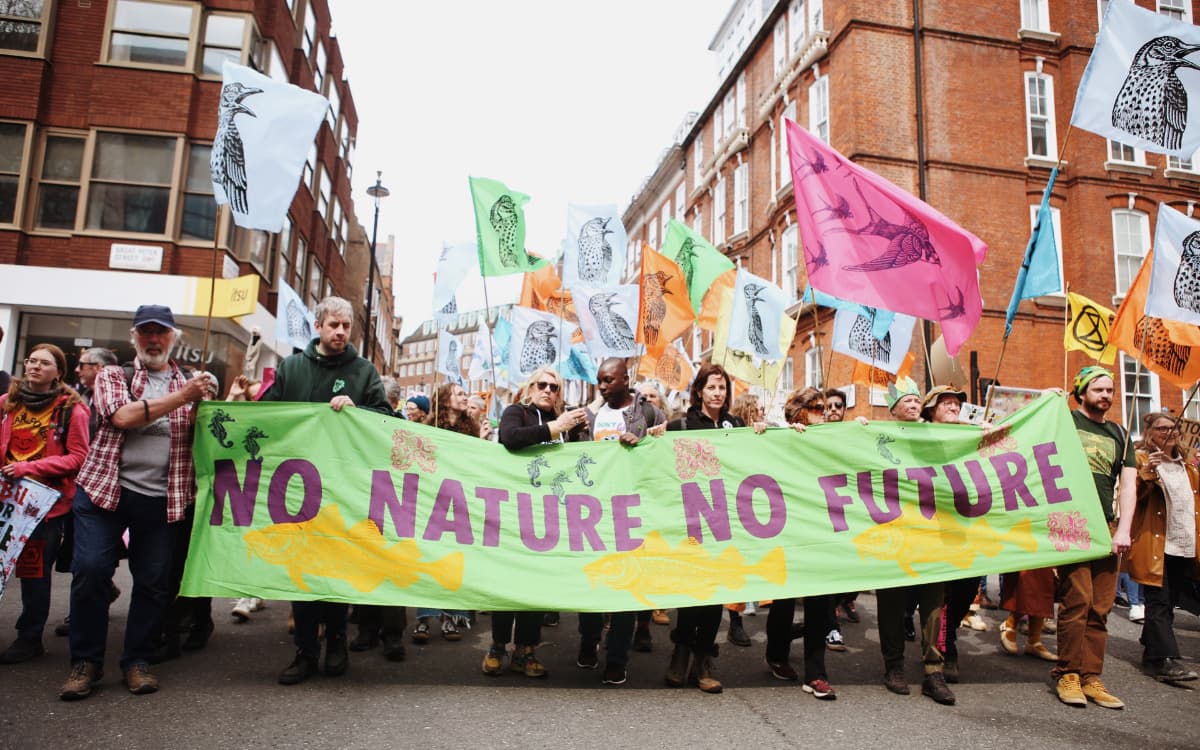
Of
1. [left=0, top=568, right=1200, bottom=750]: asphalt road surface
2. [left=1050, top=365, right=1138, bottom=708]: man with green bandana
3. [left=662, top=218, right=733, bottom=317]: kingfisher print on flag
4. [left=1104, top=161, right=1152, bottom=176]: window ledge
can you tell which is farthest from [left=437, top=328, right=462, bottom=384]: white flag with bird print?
Answer: [left=1104, top=161, right=1152, bottom=176]: window ledge

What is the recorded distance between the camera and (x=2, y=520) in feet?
15.1

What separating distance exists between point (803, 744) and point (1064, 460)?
2.89 metres

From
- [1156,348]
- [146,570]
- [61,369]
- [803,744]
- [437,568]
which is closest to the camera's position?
[803,744]

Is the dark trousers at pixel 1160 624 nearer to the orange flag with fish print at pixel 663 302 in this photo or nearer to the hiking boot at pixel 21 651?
the orange flag with fish print at pixel 663 302

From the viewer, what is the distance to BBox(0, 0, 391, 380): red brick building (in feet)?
51.4

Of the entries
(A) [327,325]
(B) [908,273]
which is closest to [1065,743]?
(B) [908,273]

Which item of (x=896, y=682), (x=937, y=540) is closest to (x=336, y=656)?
(x=896, y=682)

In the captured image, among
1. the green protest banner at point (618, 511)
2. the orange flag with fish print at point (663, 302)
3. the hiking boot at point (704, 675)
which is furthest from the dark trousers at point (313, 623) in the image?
the orange flag with fish print at point (663, 302)

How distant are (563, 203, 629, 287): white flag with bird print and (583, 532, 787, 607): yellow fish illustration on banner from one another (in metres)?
6.77

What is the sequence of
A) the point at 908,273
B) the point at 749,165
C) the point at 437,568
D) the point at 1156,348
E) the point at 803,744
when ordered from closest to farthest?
1. the point at 803,744
2. the point at 437,568
3. the point at 908,273
4. the point at 1156,348
5. the point at 749,165

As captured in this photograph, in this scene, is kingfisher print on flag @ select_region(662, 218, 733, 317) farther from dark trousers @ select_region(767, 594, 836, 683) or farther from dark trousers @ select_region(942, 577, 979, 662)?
dark trousers @ select_region(767, 594, 836, 683)

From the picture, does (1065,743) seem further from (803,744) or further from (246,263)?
(246,263)

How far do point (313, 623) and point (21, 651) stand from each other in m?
1.81

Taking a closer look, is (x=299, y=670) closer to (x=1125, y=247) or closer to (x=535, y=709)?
Answer: (x=535, y=709)
